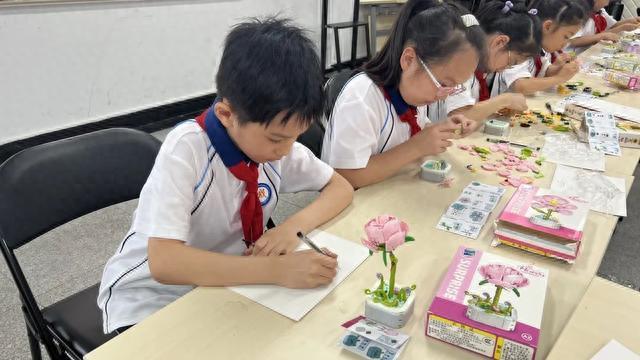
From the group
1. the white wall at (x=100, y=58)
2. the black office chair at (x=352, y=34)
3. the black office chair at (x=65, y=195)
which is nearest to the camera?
the black office chair at (x=65, y=195)

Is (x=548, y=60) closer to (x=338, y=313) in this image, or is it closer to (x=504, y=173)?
(x=504, y=173)

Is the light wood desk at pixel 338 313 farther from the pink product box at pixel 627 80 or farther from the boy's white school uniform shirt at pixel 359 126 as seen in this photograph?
the pink product box at pixel 627 80

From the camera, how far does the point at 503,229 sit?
96 centimetres

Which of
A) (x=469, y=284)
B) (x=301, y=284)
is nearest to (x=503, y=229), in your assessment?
(x=469, y=284)

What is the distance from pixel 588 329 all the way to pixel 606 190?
0.65 metres

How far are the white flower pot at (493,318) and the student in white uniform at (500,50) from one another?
1135 millimetres

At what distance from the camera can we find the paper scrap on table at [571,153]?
138 centimetres

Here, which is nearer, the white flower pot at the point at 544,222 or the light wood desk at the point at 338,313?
the light wood desk at the point at 338,313

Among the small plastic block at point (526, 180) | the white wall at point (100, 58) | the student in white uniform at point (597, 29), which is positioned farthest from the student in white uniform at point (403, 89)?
the student in white uniform at point (597, 29)

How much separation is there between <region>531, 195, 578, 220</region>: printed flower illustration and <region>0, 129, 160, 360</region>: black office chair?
0.92 meters

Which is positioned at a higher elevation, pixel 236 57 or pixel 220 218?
pixel 236 57

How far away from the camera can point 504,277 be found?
0.71 m

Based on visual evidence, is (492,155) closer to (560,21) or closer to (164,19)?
Answer: (560,21)

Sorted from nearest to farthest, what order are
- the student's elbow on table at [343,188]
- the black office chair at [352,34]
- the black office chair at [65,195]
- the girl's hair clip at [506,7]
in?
the black office chair at [65,195] < the student's elbow on table at [343,188] < the girl's hair clip at [506,7] < the black office chair at [352,34]
